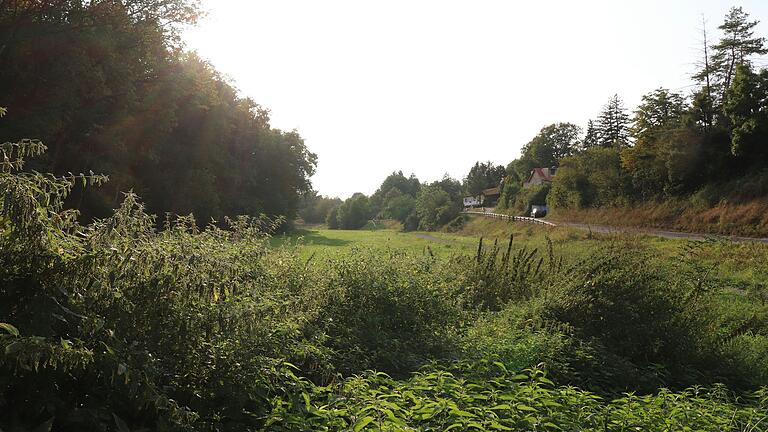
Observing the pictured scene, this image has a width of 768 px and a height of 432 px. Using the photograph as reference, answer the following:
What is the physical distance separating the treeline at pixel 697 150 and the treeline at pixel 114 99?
114 feet

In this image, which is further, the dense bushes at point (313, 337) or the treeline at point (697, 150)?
the treeline at point (697, 150)

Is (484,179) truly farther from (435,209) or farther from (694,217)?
(694,217)

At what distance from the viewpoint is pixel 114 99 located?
22.8 meters

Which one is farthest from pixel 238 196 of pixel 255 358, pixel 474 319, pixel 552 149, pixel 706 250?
pixel 552 149

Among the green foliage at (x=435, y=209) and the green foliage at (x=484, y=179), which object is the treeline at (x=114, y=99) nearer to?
the green foliage at (x=435, y=209)

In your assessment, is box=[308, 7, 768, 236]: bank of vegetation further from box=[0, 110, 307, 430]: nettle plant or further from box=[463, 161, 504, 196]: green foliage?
box=[463, 161, 504, 196]: green foliage

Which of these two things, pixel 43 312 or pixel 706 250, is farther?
pixel 706 250

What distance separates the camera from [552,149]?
97.4m

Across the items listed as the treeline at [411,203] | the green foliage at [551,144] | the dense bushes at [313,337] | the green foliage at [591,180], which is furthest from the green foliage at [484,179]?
the dense bushes at [313,337]

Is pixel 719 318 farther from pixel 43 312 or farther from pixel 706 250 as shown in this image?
pixel 706 250

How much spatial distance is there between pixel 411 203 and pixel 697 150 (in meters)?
70.2

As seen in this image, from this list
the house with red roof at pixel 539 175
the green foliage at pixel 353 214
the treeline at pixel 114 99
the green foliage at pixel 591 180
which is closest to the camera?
the treeline at pixel 114 99

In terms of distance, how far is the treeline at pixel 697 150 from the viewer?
124ft

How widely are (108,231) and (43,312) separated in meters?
0.86
